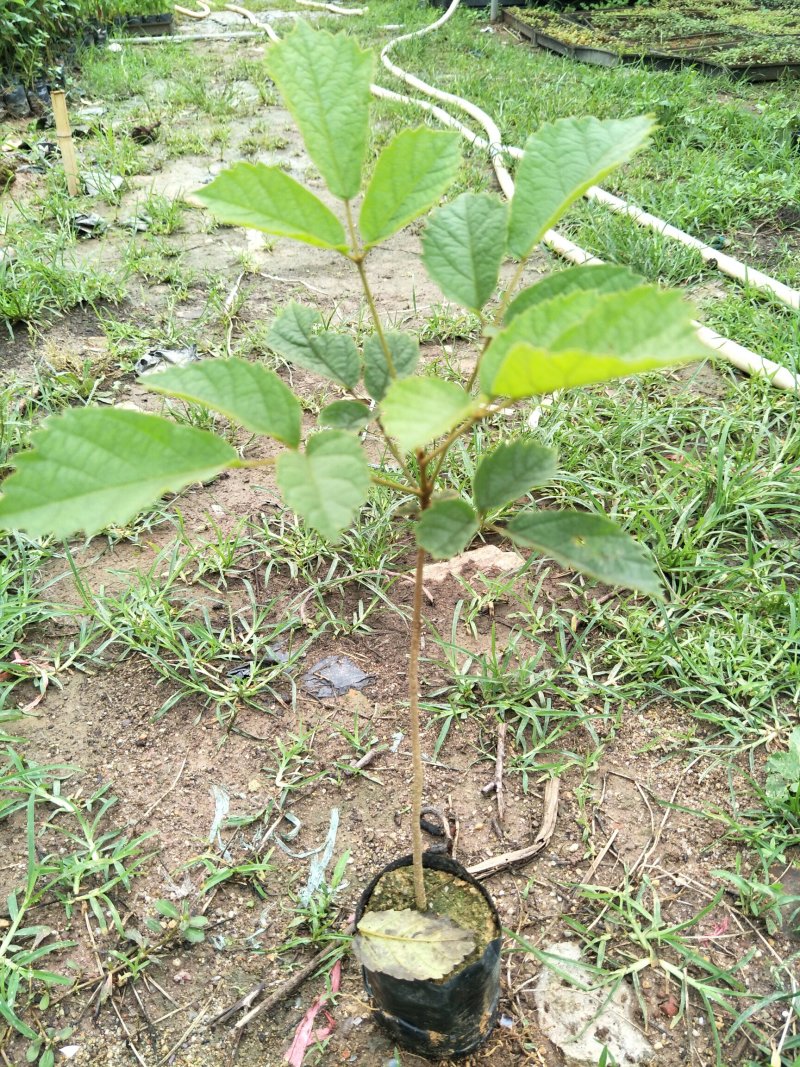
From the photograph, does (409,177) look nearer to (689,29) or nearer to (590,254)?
(590,254)

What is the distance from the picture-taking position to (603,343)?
53 cm

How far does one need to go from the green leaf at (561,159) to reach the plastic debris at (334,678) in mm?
1141

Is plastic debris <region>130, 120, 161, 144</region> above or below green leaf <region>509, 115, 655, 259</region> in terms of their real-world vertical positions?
below

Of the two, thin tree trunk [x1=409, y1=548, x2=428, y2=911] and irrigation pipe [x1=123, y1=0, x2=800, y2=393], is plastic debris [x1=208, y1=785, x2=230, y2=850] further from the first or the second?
irrigation pipe [x1=123, y1=0, x2=800, y2=393]

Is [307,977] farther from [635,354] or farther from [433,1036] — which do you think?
[635,354]

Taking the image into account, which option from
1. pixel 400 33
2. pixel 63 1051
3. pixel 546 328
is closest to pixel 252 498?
pixel 63 1051

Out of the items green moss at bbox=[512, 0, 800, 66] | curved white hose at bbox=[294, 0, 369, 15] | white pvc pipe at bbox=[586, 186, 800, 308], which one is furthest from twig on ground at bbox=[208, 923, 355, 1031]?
curved white hose at bbox=[294, 0, 369, 15]

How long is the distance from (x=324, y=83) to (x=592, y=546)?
0.47m

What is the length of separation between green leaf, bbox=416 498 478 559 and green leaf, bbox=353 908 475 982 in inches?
24.8

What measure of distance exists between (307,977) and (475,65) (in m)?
5.87

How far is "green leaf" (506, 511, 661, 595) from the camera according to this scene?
2.08 ft

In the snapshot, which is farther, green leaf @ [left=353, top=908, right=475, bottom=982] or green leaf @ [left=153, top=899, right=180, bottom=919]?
green leaf @ [left=153, top=899, right=180, bottom=919]

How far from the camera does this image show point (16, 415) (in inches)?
87.7

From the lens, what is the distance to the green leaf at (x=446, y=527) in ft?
2.20
